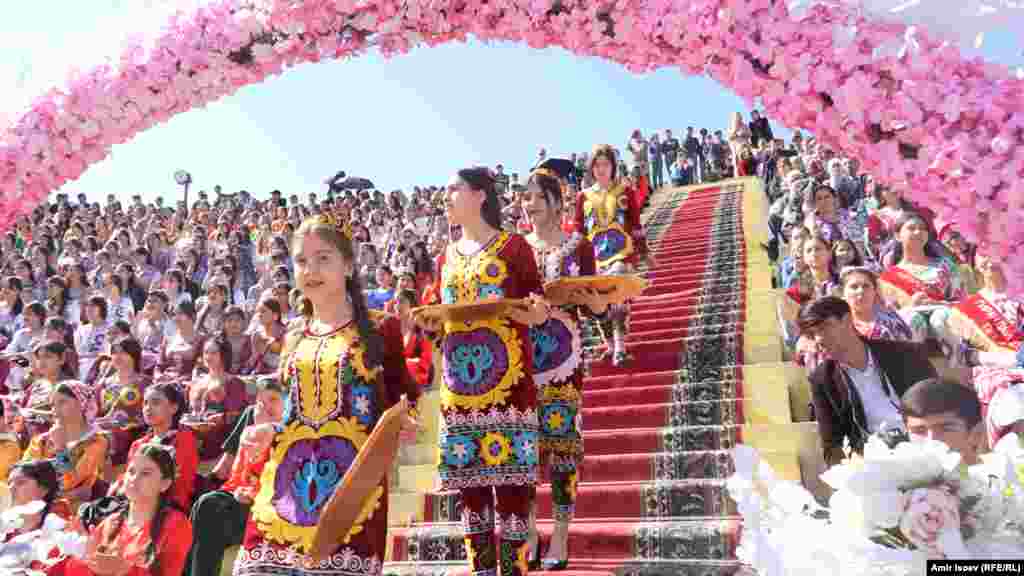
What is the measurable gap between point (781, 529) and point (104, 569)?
346 centimetres

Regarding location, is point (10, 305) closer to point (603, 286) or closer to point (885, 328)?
point (603, 286)

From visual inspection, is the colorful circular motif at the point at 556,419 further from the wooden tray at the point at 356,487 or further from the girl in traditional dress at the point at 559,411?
the wooden tray at the point at 356,487

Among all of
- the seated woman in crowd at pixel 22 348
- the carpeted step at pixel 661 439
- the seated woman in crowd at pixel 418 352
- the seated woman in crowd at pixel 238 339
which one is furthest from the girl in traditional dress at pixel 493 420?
the seated woman in crowd at pixel 22 348

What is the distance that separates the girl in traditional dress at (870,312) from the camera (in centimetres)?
424

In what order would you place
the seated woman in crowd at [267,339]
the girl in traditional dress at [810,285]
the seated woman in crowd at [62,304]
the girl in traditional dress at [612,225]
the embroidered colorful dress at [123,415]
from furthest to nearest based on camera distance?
the seated woman in crowd at [62,304]
the seated woman in crowd at [267,339]
the girl in traditional dress at [612,225]
the girl in traditional dress at [810,285]
the embroidered colorful dress at [123,415]

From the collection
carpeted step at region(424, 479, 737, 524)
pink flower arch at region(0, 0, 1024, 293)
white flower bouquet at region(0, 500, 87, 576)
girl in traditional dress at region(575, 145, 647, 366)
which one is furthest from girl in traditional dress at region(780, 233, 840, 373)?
white flower bouquet at region(0, 500, 87, 576)

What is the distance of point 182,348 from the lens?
23.8 feet

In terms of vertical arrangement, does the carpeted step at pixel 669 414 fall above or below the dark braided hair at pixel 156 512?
above

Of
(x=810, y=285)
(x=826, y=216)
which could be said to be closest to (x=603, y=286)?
(x=810, y=285)

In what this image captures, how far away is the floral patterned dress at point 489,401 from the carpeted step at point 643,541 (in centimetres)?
123

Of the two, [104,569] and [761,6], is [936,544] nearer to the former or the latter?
[761,6]

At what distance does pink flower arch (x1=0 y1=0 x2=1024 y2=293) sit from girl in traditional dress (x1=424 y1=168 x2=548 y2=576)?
1.48 m

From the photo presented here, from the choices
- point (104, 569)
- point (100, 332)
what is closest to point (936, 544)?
point (104, 569)

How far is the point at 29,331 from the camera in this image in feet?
27.4
